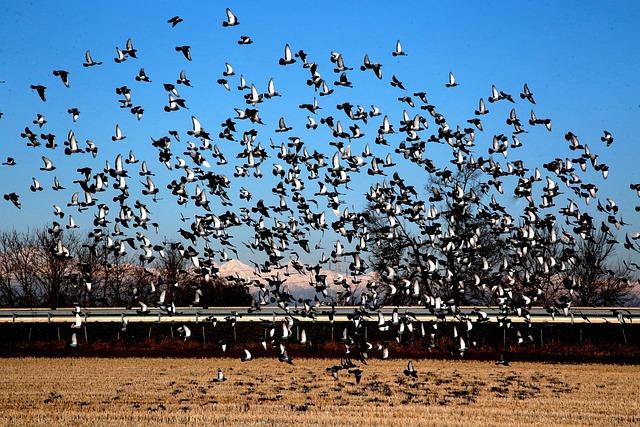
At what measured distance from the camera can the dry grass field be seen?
1021 inches

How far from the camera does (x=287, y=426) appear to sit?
2414 centimetres

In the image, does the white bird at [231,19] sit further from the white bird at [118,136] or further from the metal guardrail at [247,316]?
the metal guardrail at [247,316]

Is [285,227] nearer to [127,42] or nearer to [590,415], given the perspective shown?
[127,42]

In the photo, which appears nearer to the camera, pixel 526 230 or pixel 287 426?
pixel 287 426

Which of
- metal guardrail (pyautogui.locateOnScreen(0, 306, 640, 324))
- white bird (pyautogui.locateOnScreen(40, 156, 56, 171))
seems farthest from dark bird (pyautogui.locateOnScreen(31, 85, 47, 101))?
metal guardrail (pyautogui.locateOnScreen(0, 306, 640, 324))

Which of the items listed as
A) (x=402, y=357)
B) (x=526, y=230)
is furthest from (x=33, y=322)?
(x=526, y=230)

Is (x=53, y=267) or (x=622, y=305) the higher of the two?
(x=53, y=267)

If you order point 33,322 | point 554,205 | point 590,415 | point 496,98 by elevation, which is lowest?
point 590,415

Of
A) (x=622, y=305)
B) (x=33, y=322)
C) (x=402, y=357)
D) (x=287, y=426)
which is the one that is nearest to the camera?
(x=287, y=426)

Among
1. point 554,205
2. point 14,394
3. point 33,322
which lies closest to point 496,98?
point 554,205

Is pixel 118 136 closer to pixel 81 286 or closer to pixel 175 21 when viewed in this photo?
pixel 175 21

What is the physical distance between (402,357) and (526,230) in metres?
16.6

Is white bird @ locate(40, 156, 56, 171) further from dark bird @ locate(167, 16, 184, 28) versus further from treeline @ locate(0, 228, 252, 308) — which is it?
treeline @ locate(0, 228, 252, 308)

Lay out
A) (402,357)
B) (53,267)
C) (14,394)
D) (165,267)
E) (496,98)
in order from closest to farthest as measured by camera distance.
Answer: (496,98) < (14,394) < (402,357) < (53,267) < (165,267)
